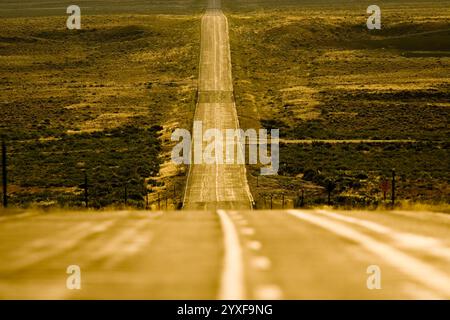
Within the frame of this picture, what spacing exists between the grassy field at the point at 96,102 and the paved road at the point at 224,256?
2194cm

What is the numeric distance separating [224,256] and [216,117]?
55139 millimetres

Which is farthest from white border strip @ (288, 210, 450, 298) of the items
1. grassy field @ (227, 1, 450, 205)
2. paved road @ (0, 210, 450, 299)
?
grassy field @ (227, 1, 450, 205)

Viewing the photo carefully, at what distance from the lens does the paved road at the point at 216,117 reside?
3666 cm

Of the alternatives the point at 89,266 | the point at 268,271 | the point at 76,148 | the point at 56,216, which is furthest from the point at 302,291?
the point at 76,148

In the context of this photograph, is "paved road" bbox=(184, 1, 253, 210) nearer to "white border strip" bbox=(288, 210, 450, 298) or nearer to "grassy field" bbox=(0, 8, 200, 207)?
"grassy field" bbox=(0, 8, 200, 207)

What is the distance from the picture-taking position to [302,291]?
257 inches

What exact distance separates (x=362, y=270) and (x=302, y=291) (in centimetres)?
118

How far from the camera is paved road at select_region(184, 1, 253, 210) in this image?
3666cm

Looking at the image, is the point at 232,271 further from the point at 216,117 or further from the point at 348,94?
the point at 348,94

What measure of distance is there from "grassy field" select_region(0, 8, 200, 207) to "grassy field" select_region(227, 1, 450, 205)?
735 cm

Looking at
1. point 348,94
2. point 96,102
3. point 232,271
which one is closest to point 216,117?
point 96,102

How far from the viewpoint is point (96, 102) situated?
7238 centimetres

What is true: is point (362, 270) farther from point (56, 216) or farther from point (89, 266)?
point (56, 216)

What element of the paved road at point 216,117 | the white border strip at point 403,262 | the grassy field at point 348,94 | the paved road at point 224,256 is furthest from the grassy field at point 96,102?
the white border strip at point 403,262
